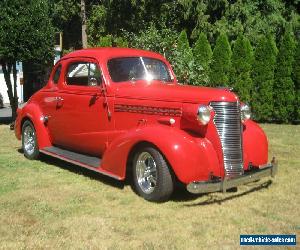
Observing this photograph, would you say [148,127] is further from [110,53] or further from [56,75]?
[56,75]

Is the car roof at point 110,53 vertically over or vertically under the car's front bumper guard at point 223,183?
over

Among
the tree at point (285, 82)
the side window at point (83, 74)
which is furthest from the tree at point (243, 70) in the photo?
the side window at point (83, 74)

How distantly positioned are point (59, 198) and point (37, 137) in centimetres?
242

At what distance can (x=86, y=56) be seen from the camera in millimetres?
7477

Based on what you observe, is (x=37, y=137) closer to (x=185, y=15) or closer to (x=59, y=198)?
(x=59, y=198)

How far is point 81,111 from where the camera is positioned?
7289mm

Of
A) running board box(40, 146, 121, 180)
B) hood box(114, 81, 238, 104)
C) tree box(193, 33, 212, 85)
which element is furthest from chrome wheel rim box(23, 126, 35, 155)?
tree box(193, 33, 212, 85)

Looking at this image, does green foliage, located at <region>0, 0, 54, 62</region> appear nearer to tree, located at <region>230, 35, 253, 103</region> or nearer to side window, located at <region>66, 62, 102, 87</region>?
tree, located at <region>230, 35, 253, 103</region>

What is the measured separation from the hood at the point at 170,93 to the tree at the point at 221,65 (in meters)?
8.57

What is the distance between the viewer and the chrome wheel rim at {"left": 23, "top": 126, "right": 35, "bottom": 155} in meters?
8.63

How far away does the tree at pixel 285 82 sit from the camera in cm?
1440

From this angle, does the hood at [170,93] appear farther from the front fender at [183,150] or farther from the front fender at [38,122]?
the front fender at [38,122]

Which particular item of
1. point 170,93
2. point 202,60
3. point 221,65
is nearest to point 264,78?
point 221,65

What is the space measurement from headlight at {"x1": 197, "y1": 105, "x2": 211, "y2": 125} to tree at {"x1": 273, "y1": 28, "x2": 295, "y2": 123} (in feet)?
31.0
